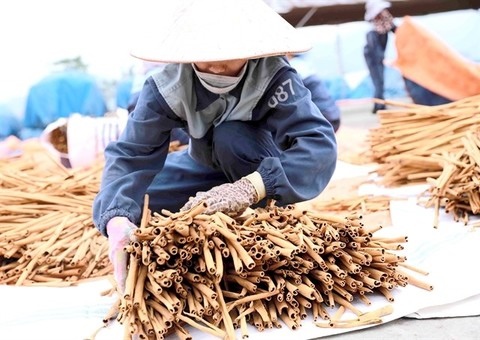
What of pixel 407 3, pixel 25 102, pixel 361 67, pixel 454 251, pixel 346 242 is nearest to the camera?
pixel 346 242

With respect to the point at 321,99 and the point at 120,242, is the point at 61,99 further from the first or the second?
the point at 120,242

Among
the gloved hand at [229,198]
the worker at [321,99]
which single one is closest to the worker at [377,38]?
the worker at [321,99]

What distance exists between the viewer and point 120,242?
167cm

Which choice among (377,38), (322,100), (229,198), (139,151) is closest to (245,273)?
(229,198)

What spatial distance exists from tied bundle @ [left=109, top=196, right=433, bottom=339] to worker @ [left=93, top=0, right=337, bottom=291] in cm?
13

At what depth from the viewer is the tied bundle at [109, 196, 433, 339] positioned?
1505 mm

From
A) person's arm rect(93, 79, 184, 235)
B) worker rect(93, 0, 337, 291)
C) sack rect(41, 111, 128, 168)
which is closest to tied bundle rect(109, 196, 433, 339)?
worker rect(93, 0, 337, 291)

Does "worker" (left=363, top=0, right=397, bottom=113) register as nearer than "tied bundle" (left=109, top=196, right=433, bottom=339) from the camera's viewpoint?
No

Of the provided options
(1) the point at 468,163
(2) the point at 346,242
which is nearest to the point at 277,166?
(2) the point at 346,242

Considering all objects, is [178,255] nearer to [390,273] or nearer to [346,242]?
[346,242]

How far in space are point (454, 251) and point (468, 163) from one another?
1.80 feet

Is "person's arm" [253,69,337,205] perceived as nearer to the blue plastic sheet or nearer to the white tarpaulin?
the white tarpaulin

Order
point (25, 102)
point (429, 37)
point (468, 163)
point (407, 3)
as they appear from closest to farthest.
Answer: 1. point (468, 163)
2. point (429, 37)
3. point (25, 102)
4. point (407, 3)

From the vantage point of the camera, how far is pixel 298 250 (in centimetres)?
158
